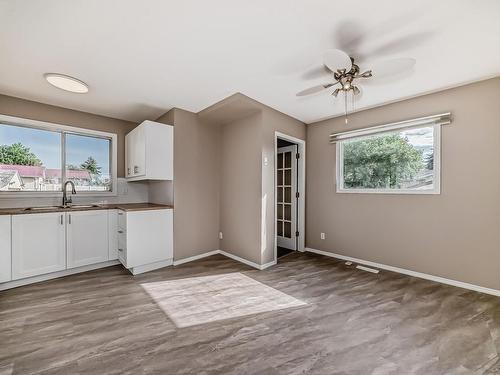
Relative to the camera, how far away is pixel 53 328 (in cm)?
187

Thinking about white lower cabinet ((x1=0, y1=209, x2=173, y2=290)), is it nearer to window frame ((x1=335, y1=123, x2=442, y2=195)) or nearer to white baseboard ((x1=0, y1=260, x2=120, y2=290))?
white baseboard ((x1=0, y1=260, x2=120, y2=290))

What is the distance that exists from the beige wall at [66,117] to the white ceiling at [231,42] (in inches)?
7.1

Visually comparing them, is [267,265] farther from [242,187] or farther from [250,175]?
[250,175]

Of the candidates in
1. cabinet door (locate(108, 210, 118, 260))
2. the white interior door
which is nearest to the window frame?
the white interior door

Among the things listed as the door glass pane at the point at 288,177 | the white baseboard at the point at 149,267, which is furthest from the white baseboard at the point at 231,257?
the door glass pane at the point at 288,177

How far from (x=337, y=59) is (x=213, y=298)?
251 centimetres

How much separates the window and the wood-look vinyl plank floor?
1323 millimetres

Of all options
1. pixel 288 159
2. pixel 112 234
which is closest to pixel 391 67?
pixel 288 159

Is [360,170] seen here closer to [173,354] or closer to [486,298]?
[486,298]

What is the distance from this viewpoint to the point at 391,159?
3252 mm

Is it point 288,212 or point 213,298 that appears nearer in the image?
point 213,298

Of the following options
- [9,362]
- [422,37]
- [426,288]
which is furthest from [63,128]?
[426,288]

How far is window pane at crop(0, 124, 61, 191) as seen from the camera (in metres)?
2.99

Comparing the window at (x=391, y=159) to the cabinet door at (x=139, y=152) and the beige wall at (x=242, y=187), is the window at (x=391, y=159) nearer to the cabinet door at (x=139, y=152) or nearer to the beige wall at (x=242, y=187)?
the beige wall at (x=242, y=187)
